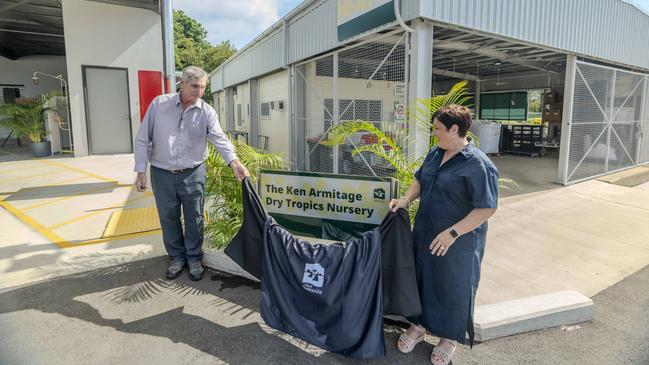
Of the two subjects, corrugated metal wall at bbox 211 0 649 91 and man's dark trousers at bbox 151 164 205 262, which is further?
corrugated metal wall at bbox 211 0 649 91

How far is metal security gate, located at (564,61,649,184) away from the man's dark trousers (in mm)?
7512

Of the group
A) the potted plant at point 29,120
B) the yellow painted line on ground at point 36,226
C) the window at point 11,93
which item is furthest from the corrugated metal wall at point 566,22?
the window at point 11,93

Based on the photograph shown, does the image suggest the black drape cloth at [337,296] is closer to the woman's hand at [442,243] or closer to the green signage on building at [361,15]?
the woman's hand at [442,243]

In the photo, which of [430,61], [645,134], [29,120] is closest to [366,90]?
[430,61]

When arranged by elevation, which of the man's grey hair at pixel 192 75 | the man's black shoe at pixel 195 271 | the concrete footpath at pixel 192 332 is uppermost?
the man's grey hair at pixel 192 75

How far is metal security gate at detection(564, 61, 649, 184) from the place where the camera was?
8188 mm

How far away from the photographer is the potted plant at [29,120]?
11.7 metres

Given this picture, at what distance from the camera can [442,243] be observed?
2.19 m

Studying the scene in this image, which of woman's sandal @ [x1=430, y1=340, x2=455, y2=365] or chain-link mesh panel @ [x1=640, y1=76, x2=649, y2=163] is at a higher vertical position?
chain-link mesh panel @ [x1=640, y1=76, x2=649, y2=163]

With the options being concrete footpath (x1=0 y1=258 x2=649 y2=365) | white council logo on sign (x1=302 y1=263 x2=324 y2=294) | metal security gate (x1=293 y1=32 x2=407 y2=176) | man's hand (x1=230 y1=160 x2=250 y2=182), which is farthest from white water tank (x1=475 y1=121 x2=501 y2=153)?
white council logo on sign (x1=302 y1=263 x2=324 y2=294)

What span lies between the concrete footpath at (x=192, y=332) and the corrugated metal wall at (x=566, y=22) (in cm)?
405

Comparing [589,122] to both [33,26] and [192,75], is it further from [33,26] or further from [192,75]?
[33,26]

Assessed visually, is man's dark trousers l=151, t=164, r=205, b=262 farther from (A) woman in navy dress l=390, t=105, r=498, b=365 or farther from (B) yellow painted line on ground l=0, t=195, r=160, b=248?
(A) woman in navy dress l=390, t=105, r=498, b=365

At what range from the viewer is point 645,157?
1091 cm
